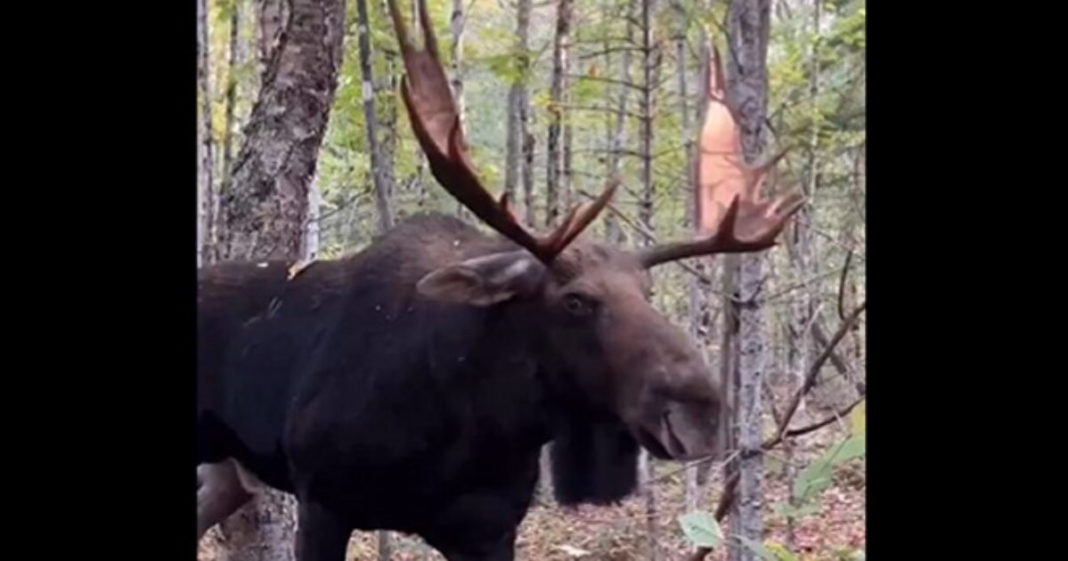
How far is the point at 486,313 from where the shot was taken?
11.8 ft

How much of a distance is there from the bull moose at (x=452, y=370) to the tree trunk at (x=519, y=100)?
397 centimetres

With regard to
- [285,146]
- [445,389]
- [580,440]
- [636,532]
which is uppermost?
[285,146]

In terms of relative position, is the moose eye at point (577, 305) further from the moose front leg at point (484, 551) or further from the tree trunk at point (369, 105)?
the tree trunk at point (369, 105)

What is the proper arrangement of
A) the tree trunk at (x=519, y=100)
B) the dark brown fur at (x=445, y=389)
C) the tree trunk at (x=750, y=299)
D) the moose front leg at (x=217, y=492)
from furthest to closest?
the tree trunk at (x=519, y=100)
the tree trunk at (x=750, y=299)
the moose front leg at (x=217, y=492)
the dark brown fur at (x=445, y=389)

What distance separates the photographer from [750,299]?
15.1 feet

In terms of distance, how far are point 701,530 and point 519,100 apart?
27.9ft

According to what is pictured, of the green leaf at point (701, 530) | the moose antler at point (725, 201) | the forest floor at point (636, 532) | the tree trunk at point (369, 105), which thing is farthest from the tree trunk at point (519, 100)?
the green leaf at point (701, 530)

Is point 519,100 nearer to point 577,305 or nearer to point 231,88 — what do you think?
point 231,88

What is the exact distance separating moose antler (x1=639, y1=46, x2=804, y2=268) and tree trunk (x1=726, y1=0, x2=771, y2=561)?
1.96ft

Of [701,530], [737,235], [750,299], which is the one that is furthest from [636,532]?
[701,530]

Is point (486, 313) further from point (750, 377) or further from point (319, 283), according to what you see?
point (750, 377)

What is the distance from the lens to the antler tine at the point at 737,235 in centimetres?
363
